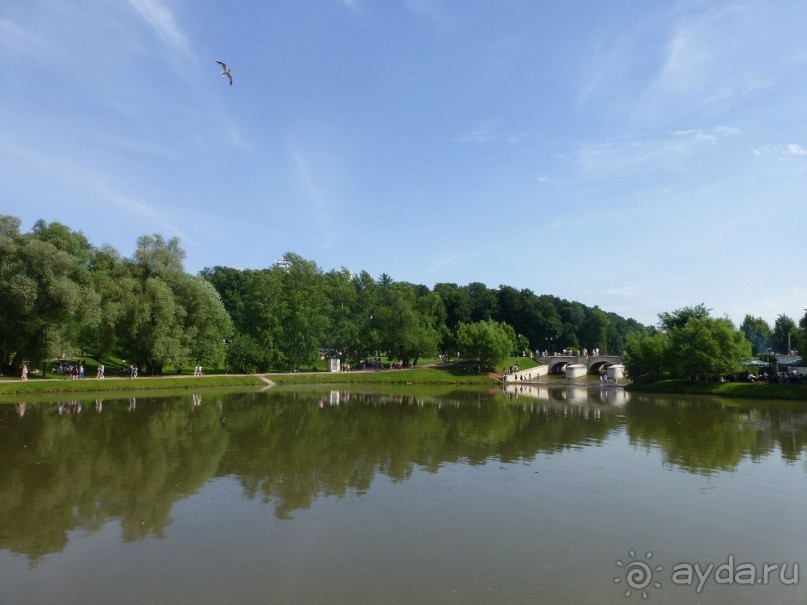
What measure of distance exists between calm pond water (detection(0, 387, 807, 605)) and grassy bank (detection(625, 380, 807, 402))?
28.2 meters

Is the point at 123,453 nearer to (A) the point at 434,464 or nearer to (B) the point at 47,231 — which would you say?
(A) the point at 434,464

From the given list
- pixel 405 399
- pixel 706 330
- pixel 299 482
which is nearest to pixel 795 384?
pixel 706 330

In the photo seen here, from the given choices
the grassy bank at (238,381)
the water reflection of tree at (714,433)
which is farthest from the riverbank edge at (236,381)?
the water reflection of tree at (714,433)

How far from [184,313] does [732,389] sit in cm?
5510

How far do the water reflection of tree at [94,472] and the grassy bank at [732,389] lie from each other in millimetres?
48155

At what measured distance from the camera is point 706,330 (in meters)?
55.8

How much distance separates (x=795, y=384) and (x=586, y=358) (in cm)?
5639

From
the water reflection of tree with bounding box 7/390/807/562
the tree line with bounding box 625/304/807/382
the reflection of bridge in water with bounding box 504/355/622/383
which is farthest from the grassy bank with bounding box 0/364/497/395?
the reflection of bridge in water with bounding box 504/355/622/383

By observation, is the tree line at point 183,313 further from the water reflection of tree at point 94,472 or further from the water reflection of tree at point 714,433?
the water reflection of tree at point 714,433

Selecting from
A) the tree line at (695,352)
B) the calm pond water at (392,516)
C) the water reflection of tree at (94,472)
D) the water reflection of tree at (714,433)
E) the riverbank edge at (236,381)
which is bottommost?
the water reflection of tree at (714,433)

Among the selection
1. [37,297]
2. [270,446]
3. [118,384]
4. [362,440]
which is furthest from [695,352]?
[37,297]

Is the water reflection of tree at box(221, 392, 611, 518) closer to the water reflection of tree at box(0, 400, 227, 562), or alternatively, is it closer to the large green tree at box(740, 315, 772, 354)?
the water reflection of tree at box(0, 400, 227, 562)

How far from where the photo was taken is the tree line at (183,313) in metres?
44.1

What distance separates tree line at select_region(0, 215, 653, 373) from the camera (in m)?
44.1
